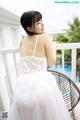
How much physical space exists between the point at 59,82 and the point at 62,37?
13.9 metres

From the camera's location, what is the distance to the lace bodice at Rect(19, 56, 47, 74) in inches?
66.9

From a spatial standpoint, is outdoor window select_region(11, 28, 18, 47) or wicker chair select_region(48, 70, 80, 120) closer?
wicker chair select_region(48, 70, 80, 120)

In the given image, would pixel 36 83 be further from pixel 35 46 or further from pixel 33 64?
pixel 35 46

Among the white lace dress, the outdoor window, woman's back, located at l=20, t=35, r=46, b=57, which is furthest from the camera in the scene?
the outdoor window

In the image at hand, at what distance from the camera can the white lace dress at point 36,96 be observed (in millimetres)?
1575

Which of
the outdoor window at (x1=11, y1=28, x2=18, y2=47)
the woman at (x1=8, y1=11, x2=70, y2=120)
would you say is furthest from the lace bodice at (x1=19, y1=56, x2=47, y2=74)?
the outdoor window at (x1=11, y1=28, x2=18, y2=47)

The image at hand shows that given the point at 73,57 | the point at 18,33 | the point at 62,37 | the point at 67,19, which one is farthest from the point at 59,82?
the point at 67,19

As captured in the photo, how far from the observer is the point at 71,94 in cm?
188

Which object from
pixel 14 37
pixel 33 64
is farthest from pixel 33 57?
pixel 14 37

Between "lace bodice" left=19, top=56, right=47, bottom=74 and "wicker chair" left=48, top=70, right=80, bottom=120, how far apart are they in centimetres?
35

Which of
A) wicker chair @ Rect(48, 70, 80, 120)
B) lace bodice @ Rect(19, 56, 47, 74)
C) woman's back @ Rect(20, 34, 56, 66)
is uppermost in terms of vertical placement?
woman's back @ Rect(20, 34, 56, 66)

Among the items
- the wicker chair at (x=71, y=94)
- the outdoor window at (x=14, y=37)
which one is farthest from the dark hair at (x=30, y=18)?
the outdoor window at (x=14, y=37)

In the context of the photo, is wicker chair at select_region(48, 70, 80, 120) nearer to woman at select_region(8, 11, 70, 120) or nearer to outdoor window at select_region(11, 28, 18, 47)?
woman at select_region(8, 11, 70, 120)

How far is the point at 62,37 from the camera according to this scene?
1568 cm
